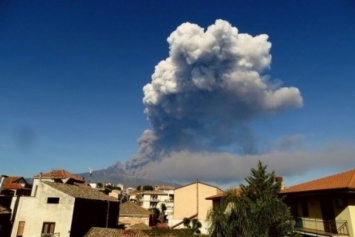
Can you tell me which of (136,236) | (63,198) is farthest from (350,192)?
(63,198)

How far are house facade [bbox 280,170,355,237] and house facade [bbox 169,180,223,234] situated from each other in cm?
3929

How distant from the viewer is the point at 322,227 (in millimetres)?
23688

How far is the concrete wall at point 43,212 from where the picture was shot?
35.8 metres

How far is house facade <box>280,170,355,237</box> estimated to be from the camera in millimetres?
21531

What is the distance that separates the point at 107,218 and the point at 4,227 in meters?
14.0

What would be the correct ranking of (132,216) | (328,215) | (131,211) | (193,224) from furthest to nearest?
(131,211) → (132,216) → (193,224) → (328,215)

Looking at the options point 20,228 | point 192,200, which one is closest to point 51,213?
point 20,228

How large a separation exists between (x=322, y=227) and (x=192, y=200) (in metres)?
45.9

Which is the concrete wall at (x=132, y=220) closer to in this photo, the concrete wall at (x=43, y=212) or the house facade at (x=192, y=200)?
the house facade at (x=192, y=200)

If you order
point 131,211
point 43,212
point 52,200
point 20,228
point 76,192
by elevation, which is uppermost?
point 76,192

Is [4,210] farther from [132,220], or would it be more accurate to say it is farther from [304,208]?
[304,208]

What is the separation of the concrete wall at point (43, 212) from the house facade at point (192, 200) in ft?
110

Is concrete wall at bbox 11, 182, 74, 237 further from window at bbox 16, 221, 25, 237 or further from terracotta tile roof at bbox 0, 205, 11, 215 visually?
terracotta tile roof at bbox 0, 205, 11, 215

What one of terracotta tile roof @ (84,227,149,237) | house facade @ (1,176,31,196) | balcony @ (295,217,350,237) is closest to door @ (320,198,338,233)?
balcony @ (295,217,350,237)
